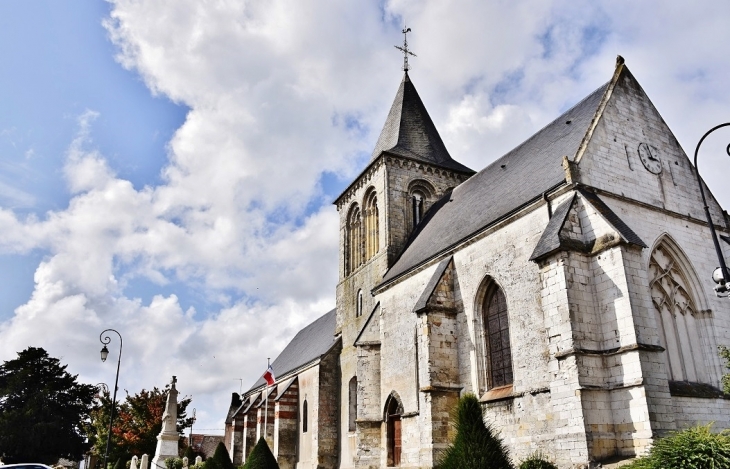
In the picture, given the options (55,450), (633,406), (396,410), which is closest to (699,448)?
(633,406)

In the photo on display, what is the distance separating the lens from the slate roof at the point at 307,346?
2974cm

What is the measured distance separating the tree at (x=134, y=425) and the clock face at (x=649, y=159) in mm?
28461

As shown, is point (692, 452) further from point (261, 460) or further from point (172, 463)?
point (172, 463)

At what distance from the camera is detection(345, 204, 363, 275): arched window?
26.6 meters

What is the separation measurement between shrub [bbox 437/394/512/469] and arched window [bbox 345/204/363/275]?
15440 millimetres

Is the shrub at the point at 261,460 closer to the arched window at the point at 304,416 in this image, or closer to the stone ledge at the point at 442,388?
the stone ledge at the point at 442,388

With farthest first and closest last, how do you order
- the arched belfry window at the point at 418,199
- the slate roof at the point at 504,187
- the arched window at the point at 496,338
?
the arched belfry window at the point at 418,199 → the slate roof at the point at 504,187 → the arched window at the point at 496,338

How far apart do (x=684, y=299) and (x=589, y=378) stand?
454cm

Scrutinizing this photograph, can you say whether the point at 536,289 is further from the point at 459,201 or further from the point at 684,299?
the point at 459,201

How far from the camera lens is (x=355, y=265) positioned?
87.5 feet

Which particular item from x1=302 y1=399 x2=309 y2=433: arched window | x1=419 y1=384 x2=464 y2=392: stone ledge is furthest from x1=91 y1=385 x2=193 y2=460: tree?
x1=419 y1=384 x2=464 y2=392: stone ledge

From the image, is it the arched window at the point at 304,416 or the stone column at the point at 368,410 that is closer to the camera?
the stone column at the point at 368,410

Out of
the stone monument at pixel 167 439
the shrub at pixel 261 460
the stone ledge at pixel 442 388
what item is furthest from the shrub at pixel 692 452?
the stone monument at pixel 167 439

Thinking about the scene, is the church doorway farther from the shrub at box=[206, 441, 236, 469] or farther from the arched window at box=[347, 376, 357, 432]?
the shrub at box=[206, 441, 236, 469]
